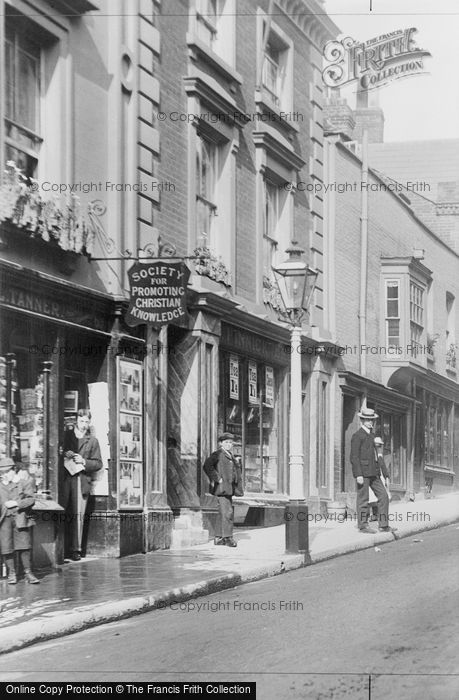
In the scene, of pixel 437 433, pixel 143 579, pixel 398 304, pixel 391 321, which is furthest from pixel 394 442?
pixel 143 579

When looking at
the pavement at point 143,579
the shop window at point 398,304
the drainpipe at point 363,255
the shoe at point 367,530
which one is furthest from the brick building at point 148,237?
the shop window at point 398,304

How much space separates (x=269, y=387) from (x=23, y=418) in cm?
799

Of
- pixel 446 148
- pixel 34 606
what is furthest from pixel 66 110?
pixel 446 148

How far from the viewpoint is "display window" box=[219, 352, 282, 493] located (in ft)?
63.8

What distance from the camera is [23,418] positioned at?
1415cm

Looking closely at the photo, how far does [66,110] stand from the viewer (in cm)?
1488

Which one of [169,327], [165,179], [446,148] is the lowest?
[169,327]

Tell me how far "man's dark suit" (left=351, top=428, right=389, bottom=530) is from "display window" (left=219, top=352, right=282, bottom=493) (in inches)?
87.1

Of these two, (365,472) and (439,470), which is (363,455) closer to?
(365,472)

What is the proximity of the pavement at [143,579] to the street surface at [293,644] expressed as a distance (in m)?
0.16

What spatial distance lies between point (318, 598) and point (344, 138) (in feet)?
53.4

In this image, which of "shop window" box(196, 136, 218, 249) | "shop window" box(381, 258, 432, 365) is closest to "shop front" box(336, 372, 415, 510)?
"shop window" box(381, 258, 432, 365)

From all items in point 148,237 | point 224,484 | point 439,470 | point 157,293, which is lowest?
point 439,470

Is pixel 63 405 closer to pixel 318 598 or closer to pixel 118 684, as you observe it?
pixel 318 598
